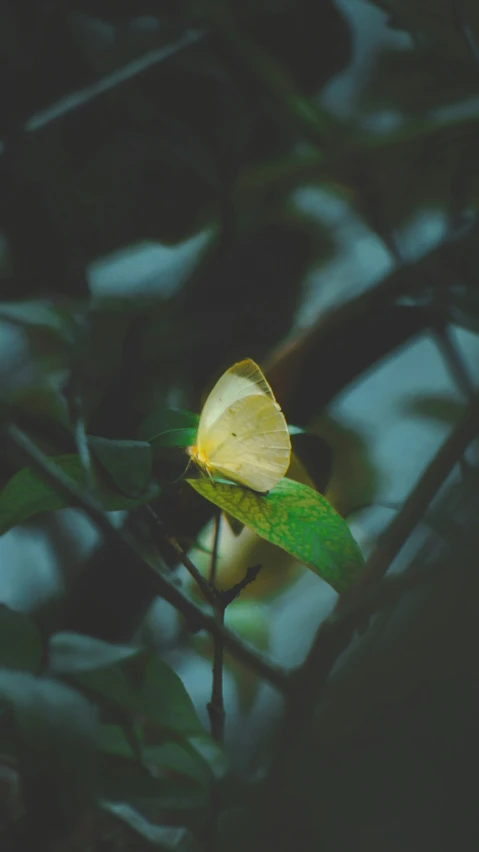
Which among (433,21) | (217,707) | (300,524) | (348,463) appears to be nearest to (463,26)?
(433,21)

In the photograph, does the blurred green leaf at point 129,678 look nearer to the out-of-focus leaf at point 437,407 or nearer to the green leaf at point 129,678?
the green leaf at point 129,678

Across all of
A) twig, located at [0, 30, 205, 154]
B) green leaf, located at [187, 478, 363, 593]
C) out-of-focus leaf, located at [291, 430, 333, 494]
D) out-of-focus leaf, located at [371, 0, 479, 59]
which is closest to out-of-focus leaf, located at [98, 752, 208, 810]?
green leaf, located at [187, 478, 363, 593]

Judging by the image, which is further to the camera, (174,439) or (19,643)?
(174,439)

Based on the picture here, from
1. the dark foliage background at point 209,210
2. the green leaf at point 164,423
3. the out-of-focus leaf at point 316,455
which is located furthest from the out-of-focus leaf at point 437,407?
the green leaf at point 164,423

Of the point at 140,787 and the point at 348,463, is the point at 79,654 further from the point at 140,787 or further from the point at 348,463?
the point at 348,463

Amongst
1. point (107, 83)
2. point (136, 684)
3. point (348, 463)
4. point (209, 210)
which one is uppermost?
point (107, 83)
